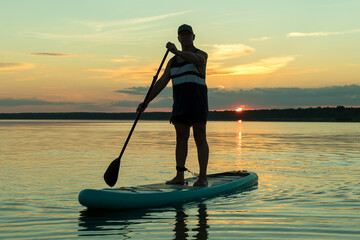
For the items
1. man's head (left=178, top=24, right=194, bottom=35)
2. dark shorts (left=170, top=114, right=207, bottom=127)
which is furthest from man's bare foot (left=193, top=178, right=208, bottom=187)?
man's head (left=178, top=24, right=194, bottom=35)

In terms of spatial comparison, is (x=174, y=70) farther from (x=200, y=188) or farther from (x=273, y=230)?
(x=273, y=230)

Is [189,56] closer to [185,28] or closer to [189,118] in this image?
[185,28]

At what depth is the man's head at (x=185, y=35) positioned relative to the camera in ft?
24.7

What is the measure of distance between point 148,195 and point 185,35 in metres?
2.53

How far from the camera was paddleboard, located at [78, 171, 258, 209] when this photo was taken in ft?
21.4

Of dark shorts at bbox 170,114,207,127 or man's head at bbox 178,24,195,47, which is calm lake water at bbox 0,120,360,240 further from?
man's head at bbox 178,24,195,47

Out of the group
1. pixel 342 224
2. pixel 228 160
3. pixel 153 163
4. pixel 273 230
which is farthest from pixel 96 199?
pixel 228 160

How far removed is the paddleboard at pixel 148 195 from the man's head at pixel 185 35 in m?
2.25

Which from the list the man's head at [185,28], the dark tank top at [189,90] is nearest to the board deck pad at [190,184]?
the dark tank top at [189,90]

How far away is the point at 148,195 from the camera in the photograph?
22.3 ft

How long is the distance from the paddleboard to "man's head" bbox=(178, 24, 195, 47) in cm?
225

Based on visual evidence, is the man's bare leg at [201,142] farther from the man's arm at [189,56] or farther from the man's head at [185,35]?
the man's head at [185,35]

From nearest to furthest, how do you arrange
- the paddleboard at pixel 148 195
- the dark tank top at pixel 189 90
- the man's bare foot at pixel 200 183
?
the paddleboard at pixel 148 195 < the dark tank top at pixel 189 90 < the man's bare foot at pixel 200 183

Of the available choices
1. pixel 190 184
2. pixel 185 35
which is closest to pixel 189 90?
pixel 185 35
